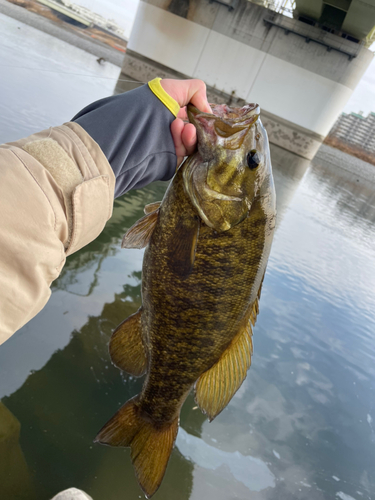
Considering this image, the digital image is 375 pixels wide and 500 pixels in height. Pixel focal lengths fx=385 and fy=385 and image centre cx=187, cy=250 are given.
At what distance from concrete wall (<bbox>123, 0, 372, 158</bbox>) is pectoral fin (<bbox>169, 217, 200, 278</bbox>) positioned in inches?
893

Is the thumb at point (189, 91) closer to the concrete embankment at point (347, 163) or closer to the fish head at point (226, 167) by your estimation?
the fish head at point (226, 167)

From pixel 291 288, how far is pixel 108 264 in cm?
232

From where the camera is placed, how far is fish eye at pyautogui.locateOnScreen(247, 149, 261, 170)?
1560 mm

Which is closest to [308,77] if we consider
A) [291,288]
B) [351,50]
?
[351,50]

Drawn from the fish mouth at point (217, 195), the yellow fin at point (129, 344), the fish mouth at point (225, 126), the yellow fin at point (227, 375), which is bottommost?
the yellow fin at point (129, 344)

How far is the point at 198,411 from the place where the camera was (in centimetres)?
257

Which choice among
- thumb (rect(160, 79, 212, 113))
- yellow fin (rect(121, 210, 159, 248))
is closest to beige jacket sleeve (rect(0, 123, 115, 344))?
yellow fin (rect(121, 210, 159, 248))

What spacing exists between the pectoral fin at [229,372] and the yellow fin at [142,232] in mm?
552

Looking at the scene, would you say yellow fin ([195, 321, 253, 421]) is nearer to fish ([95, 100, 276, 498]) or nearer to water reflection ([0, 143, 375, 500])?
fish ([95, 100, 276, 498])

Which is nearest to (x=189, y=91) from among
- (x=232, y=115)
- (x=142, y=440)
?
(x=232, y=115)

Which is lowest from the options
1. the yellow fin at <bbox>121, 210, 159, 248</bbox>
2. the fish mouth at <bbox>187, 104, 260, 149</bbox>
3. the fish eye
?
the yellow fin at <bbox>121, 210, 159, 248</bbox>

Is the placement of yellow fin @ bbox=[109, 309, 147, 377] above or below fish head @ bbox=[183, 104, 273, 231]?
below

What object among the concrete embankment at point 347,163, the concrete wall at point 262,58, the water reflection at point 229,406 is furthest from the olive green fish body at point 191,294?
the concrete embankment at point 347,163

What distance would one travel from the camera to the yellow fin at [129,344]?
1836 mm
